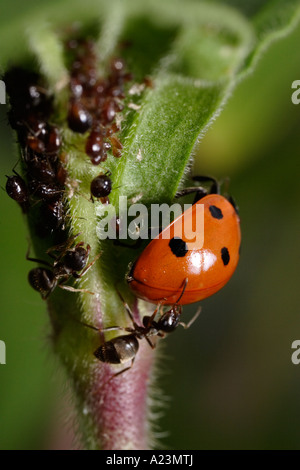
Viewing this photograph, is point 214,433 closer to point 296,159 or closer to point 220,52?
point 296,159

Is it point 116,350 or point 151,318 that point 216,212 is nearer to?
point 151,318

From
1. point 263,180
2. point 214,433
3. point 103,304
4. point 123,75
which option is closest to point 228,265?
point 103,304

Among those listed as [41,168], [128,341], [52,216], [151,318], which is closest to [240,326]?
[151,318]

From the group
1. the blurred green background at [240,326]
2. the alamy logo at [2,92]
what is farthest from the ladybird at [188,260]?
the blurred green background at [240,326]

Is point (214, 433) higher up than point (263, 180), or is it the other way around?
point (263, 180)
